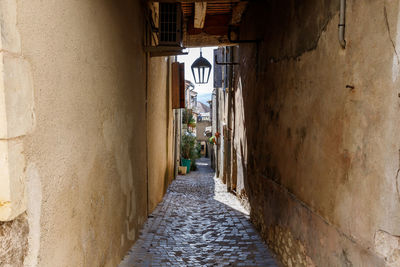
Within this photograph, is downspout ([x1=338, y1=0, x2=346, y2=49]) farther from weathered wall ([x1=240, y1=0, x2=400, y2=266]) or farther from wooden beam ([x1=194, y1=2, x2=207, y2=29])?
wooden beam ([x1=194, y1=2, x2=207, y2=29])

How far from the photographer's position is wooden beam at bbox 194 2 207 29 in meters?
6.56

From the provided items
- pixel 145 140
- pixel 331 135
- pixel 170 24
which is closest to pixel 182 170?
pixel 145 140

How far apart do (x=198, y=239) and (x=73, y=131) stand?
133 inches

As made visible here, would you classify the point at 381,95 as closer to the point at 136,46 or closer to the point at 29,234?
the point at 29,234

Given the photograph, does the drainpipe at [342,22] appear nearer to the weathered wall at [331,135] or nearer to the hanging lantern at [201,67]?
the weathered wall at [331,135]

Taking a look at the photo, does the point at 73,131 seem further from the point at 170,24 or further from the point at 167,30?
the point at 170,24

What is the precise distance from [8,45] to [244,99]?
6187 mm

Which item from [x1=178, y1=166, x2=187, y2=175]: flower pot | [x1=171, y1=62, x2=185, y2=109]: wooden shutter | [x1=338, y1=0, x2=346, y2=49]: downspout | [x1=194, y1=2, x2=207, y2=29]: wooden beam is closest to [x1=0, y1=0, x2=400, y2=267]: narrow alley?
[x1=338, y1=0, x2=346, y2=49]: downspout

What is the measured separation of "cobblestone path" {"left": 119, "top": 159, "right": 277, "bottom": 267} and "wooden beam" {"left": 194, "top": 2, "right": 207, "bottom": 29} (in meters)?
4.54

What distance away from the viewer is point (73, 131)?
2.34 m

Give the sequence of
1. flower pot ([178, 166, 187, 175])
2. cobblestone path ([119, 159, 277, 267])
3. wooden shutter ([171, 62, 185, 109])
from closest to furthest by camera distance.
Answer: cobblestone path ([119, 159, 277, 267])
wooden shutter ([171, 62, 185, 109])
flower pot ([178, 166, 187, 175])

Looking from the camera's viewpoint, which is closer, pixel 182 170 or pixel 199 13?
pixel 199 13

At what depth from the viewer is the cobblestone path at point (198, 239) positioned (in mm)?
4109

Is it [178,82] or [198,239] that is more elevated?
[178,82]
